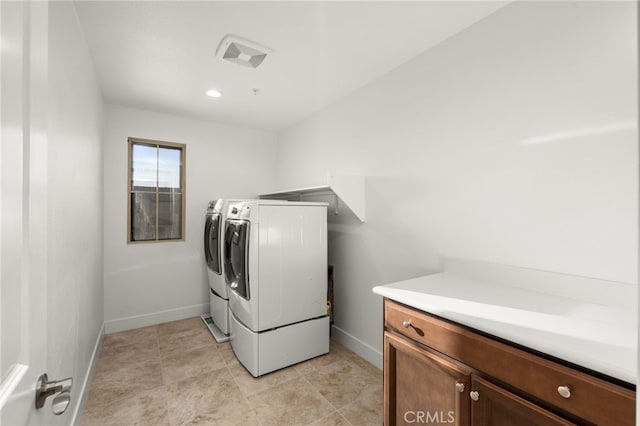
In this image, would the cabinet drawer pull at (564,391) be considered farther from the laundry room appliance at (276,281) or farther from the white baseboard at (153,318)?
the white baseboard at (153,318)

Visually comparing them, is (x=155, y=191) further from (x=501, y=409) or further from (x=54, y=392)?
(x=501, y=409)

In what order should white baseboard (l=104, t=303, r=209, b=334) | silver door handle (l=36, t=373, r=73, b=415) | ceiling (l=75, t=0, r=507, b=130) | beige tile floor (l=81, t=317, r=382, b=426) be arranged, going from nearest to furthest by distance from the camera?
silver door handle (l=36, t=373, r=73, b=415) → ceiling (l=75, t=0, r=507, b=130) → beige tile floor (l=81, t=317, r=382, b=426) → white baseboard (l=104, t=303, r=209, b=334)

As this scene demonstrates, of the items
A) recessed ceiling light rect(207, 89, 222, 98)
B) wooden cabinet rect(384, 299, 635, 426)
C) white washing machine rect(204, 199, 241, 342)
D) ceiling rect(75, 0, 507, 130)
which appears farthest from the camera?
white washing machine rect(204, 199, 241, 342)

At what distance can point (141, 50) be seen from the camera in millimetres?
1982

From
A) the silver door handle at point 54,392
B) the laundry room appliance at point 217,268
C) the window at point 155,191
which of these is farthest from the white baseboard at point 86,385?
the silver door handle at point 54,392

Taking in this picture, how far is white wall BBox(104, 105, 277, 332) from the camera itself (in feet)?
9.82

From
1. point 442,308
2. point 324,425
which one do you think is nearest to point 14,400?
point 442,308

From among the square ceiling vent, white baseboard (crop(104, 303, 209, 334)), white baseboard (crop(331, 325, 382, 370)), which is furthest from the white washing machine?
the square ceiling vent

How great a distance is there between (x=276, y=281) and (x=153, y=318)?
1867 millimetres

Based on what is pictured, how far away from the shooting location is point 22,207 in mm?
537

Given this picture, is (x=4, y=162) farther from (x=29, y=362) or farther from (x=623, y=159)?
(x=623, y=159)

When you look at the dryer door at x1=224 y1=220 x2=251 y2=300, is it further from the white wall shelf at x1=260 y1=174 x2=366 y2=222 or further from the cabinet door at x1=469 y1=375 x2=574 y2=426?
the cabinet door at x1=469 y1=375 x2=574 y2=426

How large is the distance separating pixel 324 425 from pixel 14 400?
1677 mm

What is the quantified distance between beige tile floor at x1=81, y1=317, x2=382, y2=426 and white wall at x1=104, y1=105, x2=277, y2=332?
53 centimetres
